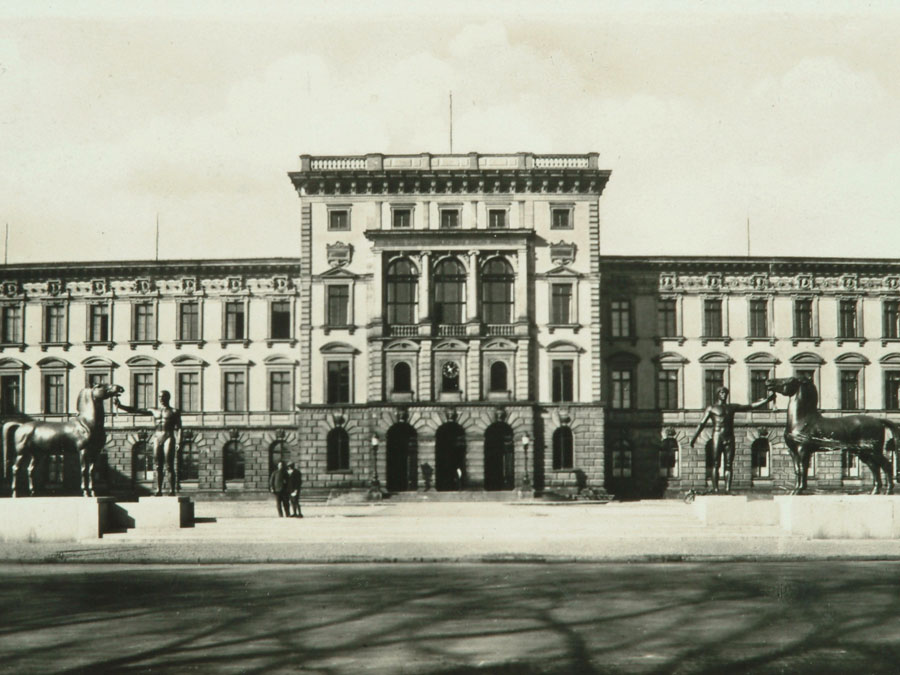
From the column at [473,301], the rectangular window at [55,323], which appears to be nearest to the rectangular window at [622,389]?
the column at [473,301]

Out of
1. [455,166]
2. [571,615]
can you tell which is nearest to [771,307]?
[455,166]

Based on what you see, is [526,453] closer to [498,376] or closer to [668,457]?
[498,376]

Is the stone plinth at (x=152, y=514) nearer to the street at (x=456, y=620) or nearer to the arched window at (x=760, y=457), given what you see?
the street at (x=456, y=620)

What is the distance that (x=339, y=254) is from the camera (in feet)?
168

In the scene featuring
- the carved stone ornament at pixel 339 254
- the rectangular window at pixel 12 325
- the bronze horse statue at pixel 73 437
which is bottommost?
the bronze horse statue at pixel 73 437

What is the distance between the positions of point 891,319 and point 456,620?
1915 inches

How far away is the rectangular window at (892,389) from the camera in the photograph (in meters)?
54.3

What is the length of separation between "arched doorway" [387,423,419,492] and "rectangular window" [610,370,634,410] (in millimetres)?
11248

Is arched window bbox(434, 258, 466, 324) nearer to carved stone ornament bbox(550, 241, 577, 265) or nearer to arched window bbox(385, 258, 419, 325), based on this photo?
arched window bbox(385, 258, 419, 325)

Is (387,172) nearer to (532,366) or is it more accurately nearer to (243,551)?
(532,366)

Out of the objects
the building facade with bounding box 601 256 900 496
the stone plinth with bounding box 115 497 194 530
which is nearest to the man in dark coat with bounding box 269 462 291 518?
the stone plinth with bounding box 115 497 194 530

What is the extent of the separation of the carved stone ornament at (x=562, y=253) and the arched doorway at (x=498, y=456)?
8.70m

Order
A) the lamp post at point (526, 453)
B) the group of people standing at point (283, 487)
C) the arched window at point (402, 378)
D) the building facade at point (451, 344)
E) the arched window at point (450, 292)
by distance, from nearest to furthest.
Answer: the group of people standing at point (283, 487)
the lamp post at point (526, 453)
the building facade at point (451, 344)
the arched window at point (402, 378)
the arched window at point (450, 292)

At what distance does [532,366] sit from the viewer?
1993 inches
